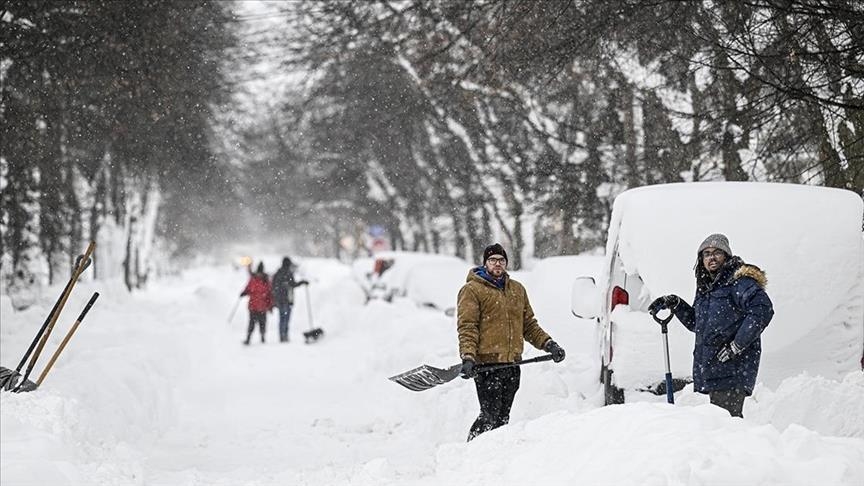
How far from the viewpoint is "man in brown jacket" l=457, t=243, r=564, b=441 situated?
6590mm

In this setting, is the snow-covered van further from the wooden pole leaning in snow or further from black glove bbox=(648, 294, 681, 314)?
the wooden pole leaning in snow

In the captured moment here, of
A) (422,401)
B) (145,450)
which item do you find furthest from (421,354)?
(145,450)

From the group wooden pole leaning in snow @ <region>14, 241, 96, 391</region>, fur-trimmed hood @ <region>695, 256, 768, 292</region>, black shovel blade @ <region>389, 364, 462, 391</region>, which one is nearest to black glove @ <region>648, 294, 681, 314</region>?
fur-trimmed hood @ <region>695, 256, 768, 292</region>

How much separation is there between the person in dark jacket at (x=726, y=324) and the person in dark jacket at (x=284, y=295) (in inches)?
548

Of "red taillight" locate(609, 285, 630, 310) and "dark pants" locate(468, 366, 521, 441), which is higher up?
"red taillight" locate(609, 285, 630, 310)

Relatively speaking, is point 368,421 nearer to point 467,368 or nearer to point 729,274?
point 467,368

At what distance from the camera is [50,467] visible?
4875mm

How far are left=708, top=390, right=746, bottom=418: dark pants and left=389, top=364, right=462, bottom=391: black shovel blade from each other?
168 centimetres

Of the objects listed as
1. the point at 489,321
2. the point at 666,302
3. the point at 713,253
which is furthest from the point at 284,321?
the point at 713,253

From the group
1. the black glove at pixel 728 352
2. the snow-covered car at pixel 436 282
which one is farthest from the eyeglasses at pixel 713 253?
the snow-covered car at pixel 436 282

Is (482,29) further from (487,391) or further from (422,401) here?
(487,391)

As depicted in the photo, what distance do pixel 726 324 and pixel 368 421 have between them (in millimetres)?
4779

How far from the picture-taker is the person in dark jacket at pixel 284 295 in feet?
63.1

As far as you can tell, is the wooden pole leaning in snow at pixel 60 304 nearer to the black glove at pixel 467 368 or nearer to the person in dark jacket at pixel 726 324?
the black glove at pixel 467 368
